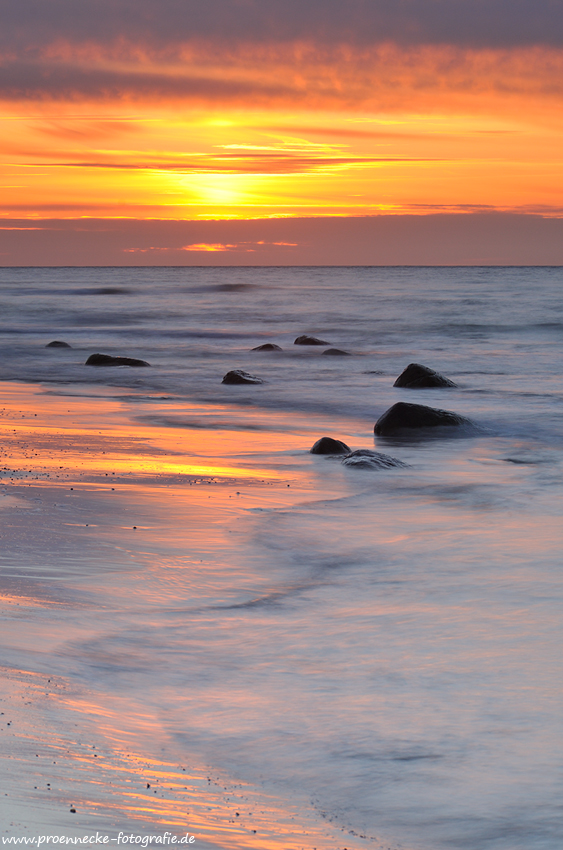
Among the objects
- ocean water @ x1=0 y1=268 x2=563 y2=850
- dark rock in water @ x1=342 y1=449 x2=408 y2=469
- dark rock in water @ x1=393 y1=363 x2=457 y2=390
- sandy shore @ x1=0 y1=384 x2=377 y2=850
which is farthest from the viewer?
dark rock in water @ x1=393 y1=363 x2=457 y2=390

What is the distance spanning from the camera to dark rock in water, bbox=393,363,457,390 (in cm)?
1677

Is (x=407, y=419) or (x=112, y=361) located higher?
(x=407, y=419)

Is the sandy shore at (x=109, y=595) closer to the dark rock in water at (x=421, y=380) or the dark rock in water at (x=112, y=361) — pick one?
the dark rock in water at (x=421, y=380)

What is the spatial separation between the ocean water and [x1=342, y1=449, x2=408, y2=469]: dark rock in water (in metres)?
0.13

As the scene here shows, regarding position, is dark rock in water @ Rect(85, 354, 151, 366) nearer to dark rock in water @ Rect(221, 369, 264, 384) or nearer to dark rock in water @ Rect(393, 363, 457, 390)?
dark rock in water @ Rect(221, 369, 264, 384)

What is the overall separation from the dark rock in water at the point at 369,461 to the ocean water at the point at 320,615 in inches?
5.1

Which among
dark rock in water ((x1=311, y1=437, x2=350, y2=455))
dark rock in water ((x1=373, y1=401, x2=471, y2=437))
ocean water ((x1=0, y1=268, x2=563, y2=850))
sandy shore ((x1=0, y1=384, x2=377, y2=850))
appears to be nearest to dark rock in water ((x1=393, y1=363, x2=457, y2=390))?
A: ocean water ((x1=0, y1=268, x2=563, y2=850))

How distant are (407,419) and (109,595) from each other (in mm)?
6803

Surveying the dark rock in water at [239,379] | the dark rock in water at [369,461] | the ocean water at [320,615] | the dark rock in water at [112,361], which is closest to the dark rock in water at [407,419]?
the ocean water at [320,615]

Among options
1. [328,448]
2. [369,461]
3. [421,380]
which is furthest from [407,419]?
[421,380]

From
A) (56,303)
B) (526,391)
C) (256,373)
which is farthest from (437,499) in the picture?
(56,303)

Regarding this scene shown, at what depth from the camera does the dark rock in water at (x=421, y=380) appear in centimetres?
1677

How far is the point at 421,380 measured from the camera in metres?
16.8

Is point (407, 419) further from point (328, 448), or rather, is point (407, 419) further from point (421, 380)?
point (421, 380)
